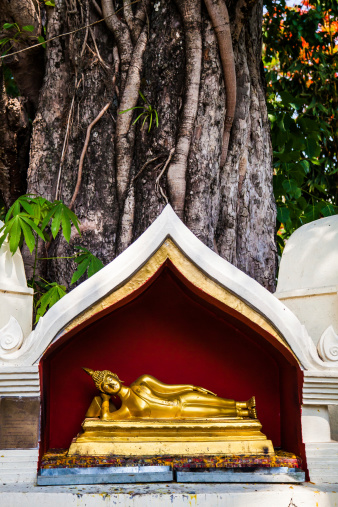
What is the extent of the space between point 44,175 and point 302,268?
2.01 meters

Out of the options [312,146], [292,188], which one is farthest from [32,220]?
[312,146]

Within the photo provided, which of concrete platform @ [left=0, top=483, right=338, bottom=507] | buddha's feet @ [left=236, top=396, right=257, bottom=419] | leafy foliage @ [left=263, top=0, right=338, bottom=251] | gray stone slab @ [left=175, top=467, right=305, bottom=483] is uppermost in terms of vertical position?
leafy foliage @ [left=263, top=0, right=338, bottom=251]

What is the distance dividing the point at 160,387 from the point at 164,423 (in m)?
0.29

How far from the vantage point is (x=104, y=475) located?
229cm

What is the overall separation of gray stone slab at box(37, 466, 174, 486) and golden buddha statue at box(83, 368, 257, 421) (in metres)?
0.34

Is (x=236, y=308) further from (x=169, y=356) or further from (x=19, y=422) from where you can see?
(x=19, y=422)

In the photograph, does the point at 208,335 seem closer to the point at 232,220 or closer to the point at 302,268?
the point at 302,268

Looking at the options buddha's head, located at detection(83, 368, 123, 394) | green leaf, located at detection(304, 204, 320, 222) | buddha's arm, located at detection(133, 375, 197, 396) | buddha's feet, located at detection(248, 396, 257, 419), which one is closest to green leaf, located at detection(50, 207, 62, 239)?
buddha's head, located at detection(83, 368, 123, 394)

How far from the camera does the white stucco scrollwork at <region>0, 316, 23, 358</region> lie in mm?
2307

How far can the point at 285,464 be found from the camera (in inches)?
94.3

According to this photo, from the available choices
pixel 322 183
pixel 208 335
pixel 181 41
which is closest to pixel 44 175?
pixel 181 41

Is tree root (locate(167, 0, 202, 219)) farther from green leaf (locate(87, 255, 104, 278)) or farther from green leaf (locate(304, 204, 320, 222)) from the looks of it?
green leaf (locate(304, 204, 320, 222))

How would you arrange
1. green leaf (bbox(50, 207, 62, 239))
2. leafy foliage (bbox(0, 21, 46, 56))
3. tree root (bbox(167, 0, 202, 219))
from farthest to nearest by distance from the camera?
leafy foliage (bbox(0, 21, 46, 56)) < tree root (bbox(167, 0, 202, 219)) < green leaf (bbox(50, 207, 62, 239))

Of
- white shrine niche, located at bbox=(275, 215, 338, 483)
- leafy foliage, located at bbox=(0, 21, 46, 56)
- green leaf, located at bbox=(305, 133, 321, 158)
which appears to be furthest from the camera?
green leaf, located at bbox=(305, 133, 321, 158)
